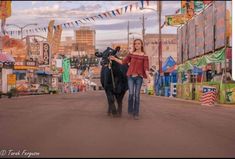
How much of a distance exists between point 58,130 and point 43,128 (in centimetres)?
61

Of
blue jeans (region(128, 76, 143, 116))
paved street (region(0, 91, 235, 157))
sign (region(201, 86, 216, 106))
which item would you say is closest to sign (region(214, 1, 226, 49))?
sign (region(201, 86, 216, 106))

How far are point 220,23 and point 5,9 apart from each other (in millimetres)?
40733

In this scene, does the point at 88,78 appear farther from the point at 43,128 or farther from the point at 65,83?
the point at 43,128

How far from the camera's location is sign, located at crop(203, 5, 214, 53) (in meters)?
36.1

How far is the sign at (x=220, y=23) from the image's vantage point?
32050 millimetres

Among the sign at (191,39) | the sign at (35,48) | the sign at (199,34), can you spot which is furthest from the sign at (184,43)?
the sign at (35,48)

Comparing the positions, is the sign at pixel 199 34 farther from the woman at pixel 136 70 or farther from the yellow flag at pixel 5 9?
the yellow flag at pixel 5 9

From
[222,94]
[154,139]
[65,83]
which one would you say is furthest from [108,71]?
[65,83]

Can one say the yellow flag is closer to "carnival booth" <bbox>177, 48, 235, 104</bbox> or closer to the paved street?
"carnival booth" <bbox>177, 48, 235, 104</bbox>

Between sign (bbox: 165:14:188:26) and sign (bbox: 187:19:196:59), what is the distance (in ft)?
23.7

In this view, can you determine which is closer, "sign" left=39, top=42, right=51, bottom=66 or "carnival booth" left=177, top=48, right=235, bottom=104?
"carnival booth" left=177, top=48, right=235, bottom=104

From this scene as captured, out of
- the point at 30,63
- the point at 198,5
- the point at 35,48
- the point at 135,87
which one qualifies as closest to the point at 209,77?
the point at 198,5

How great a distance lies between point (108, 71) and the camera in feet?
44.8

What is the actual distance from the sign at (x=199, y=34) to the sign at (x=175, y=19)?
39.2 ft
